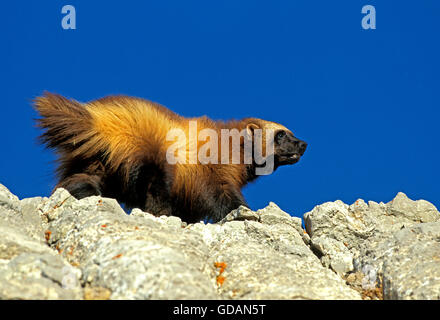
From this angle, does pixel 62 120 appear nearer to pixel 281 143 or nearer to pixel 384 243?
pixel 281 143

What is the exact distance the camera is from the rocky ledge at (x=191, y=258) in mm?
5000

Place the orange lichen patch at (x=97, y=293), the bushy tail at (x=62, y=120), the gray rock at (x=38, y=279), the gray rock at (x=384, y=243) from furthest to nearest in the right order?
the bushy tail at (x=62, y=120), the gray rock at (x=384, y=243), the orange lichen patch at (x=97, y=293), the gray rock at (x=38, y=279)

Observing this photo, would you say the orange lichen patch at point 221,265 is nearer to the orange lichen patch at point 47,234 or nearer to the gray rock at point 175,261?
the gray rock at point 175,261

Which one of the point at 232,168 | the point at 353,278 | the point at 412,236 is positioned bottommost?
the point at 353,278

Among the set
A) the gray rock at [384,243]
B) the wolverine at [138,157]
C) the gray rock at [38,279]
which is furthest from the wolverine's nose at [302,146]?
the gray rock at [38,279]

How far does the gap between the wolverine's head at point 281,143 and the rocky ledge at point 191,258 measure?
3.86 m

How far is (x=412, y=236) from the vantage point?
707cm

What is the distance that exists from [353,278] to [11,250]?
403 cm

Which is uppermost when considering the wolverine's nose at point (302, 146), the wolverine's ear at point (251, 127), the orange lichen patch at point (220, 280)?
the wolverine's ear at point (251, 127)

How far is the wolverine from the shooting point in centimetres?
957

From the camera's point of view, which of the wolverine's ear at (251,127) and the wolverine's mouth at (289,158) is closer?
the wolverine's ear at (251,127)

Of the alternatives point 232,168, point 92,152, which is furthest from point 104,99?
point 232,168

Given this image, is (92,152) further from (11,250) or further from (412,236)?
(412,236)

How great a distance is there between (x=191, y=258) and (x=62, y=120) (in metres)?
4.49
